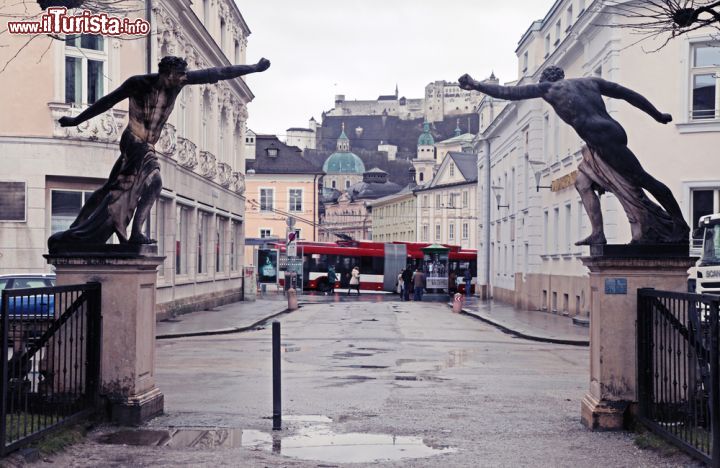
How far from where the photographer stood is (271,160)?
311ft

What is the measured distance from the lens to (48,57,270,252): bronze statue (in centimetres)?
1026

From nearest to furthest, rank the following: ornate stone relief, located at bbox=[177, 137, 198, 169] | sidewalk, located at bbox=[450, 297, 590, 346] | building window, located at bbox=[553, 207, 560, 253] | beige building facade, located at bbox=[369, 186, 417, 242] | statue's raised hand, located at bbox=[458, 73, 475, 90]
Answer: statue's raised hand, located at bbox=[458, 73, 475, 90] → sidewalk, located at bbox=[450, 297, 590, 346] → ornate stone relief, located at bbox=[177, 137, 198, 169] → building window, located at bbox=[553, 207, 560, 253] → beige building facade, located at bbox=[369, 186, 417, 242]

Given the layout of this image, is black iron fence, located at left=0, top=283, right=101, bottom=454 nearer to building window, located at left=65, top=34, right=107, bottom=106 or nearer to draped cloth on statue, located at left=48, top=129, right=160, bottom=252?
draped cloth on statue, located at left=48, top=129, right=160, bottom=252

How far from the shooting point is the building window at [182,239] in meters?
35.2

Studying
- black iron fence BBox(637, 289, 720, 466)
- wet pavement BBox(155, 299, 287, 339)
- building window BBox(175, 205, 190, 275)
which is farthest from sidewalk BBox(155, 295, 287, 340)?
black iron fence BBox(637, 289, 720, 466)

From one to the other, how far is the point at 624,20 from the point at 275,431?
2390 centimetres

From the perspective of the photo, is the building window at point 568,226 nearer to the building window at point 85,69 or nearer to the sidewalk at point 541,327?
the sidewalk at point 541,327

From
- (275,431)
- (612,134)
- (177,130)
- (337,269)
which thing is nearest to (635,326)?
(612,134)

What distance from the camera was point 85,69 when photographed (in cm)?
2717

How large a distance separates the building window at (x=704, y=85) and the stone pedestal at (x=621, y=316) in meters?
21.2

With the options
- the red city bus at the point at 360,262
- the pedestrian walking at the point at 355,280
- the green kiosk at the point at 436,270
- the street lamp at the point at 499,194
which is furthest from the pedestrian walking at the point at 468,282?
the street lamp at the point at 499,194

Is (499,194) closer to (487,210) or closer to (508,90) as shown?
(487,210)

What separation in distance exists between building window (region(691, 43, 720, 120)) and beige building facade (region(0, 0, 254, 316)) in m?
15.6

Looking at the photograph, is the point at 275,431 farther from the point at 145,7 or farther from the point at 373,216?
the point at 373,216
